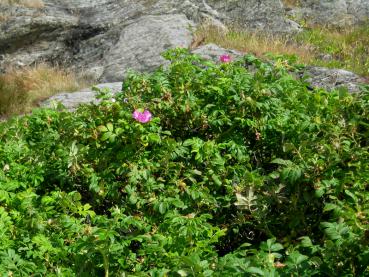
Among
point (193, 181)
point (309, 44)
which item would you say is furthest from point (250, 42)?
point (193, 181)

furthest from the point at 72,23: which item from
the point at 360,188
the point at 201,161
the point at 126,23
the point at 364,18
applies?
the point at 360,188

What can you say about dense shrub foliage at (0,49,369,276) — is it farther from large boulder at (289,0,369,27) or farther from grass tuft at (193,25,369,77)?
large boulder at (289,0,369,27)

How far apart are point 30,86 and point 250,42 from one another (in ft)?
12.9

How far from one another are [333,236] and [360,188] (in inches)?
23.8

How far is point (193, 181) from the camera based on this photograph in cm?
336

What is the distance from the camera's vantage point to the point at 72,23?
41.6ft

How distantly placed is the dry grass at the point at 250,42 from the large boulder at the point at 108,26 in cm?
34

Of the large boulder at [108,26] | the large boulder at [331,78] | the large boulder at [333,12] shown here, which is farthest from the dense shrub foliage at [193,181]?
the large boulder at [333,12]

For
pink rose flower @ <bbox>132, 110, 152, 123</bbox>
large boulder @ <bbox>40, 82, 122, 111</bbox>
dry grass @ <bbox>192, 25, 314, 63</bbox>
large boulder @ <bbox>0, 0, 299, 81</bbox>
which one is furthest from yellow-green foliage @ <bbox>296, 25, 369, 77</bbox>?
pink rose flower @ <bbox>132, 110, 152, 123</bbox>

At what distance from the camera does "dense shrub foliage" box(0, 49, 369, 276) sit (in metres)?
2.58

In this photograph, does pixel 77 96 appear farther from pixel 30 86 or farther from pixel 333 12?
pixel 333 12

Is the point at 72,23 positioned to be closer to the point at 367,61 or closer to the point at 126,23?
the point at 126,23

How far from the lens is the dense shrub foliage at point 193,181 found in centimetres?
258

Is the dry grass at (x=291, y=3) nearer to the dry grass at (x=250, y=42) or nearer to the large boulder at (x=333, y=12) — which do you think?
the large boulder at (x=333, y=12)
